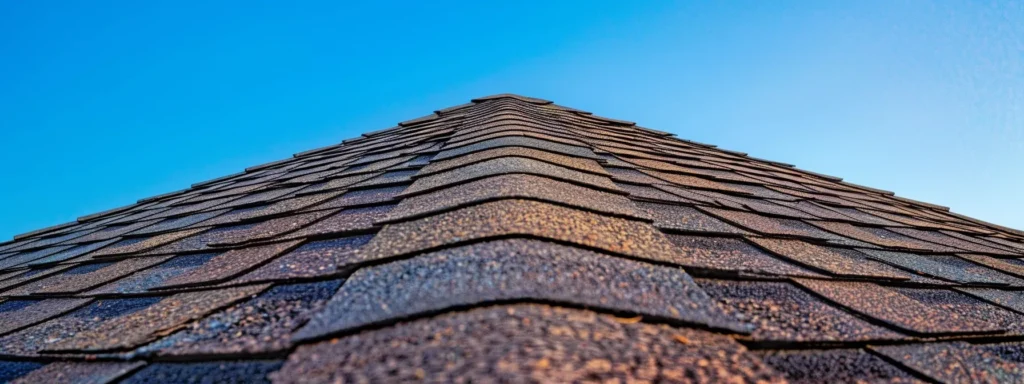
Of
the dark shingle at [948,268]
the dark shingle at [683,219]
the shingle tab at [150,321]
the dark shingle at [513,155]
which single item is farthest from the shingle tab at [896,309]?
the shingle tab at [150,321]

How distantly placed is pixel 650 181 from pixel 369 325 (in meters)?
1.57

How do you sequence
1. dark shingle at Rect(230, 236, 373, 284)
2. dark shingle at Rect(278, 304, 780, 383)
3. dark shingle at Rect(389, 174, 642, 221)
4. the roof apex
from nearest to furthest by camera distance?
dark shingle at Rect(278, 304, 780, 383)
dark shingle at Rect(230, 236, 373, 284)
dark shingle at Rect(389, 174, 642, 221)
the roof apex

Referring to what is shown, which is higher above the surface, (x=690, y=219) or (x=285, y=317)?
(x=690, y=219)

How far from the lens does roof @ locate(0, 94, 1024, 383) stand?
2.06 feet

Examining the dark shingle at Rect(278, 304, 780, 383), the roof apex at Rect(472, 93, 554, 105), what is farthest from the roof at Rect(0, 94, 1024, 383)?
the roof apex at Rect(472, 93, 554, 105)

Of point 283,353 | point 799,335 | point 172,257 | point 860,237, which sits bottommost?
point 172,257

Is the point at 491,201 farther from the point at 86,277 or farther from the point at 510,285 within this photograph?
the point at 86,277

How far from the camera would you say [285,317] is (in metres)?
0.83

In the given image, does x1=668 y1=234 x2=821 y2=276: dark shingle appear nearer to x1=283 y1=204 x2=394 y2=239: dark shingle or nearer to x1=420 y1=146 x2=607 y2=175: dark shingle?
x1=420 y1=146 x2=607 y2=175: dark shingle

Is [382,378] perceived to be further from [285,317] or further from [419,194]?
[419,194]

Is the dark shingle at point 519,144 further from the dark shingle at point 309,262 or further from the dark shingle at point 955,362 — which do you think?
the dark shingle at point 955,362

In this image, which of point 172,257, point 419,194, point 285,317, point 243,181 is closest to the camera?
point 285,317

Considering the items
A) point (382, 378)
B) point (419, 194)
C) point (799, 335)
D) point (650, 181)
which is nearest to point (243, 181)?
point (419, 194)

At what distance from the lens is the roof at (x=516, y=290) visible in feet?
2.06
